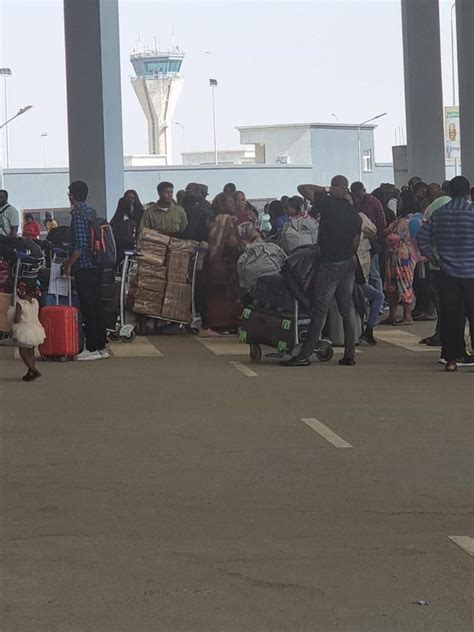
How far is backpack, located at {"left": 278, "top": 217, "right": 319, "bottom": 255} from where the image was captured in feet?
54.9

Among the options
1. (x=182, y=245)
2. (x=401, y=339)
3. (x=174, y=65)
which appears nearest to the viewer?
(x=401, y=339)

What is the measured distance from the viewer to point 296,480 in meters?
8.67

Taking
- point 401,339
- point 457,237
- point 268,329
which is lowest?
point 401,339

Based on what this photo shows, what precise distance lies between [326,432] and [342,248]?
4.59m

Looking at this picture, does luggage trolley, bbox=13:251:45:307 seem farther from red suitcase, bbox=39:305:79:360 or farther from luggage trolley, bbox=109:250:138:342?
red suitcase, bbox=39:305:79:360

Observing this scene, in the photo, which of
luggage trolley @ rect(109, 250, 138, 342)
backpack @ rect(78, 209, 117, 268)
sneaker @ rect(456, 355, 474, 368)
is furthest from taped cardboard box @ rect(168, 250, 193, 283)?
sneaker @ rect(456, 355, 474, 368)

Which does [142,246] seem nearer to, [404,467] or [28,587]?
[404,467]

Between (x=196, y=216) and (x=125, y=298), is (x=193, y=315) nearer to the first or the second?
(x=125, y=298)

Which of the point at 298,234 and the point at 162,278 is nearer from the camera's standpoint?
the point at 298,234

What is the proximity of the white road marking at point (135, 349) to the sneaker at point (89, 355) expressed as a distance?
484 millimetres

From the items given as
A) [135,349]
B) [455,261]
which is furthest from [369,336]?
[455,261]

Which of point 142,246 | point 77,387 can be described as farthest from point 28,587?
point 142,246

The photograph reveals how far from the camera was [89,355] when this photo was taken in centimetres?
1658

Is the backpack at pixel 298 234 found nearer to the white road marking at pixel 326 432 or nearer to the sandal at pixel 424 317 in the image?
the sandal at pixel 424 317
